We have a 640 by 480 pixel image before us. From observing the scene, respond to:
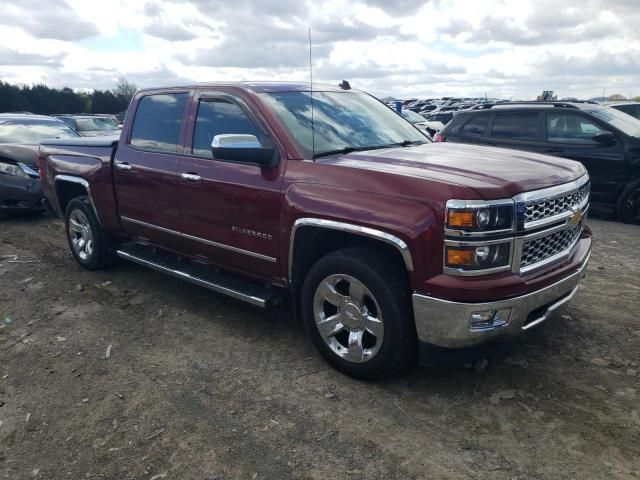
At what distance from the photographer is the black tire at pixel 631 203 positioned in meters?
7.78

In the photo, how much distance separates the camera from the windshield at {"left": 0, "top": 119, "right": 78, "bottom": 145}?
933 centimetres

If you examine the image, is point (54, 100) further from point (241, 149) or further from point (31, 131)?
point (241, 149)

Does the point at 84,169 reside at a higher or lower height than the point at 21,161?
higher

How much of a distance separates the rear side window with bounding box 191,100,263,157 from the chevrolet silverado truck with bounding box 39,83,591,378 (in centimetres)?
1

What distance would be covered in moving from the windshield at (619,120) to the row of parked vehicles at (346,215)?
4.65m

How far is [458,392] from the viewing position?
137 inches

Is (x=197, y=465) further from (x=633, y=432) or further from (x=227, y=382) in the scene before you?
(x=633, y=432)

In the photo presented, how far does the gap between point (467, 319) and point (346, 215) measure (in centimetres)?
94

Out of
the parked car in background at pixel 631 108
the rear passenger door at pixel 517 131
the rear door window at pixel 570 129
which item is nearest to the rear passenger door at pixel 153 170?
the rear passenger door at pixel 517 131

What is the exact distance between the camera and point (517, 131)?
344 inches

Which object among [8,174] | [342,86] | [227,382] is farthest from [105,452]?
[8,174]

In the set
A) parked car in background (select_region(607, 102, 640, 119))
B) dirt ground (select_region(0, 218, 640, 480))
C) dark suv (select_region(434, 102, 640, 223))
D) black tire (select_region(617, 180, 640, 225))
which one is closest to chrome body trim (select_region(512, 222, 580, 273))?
dirt ground (select_region(0, 218, 640, 480))

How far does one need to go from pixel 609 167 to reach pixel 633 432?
583cm

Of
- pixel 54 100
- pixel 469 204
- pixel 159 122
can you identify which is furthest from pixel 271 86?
pixel 54 100
